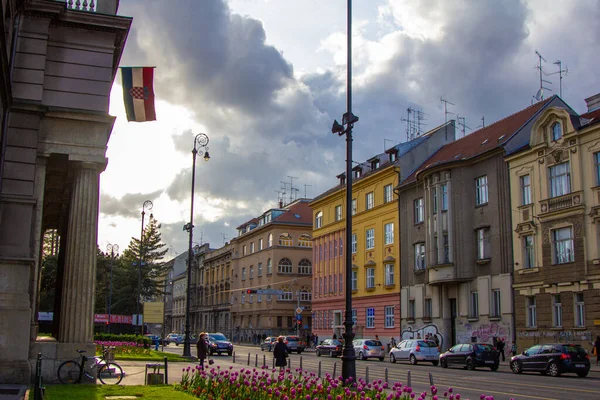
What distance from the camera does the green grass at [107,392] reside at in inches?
582

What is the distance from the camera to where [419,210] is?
51938 mm

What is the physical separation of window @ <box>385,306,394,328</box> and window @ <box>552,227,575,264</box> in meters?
19.7

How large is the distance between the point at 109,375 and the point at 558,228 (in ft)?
89.3

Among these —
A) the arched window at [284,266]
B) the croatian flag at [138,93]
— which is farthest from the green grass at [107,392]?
the arched window at [284,266]

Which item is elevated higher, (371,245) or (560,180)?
(560,180)

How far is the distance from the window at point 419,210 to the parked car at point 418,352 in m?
13.1

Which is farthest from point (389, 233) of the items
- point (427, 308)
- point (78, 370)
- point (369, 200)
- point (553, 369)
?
point (78, 370)

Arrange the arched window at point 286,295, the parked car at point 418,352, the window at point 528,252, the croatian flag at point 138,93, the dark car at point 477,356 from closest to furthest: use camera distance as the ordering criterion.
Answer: the croatian flag at point 138,93 < the dark car at point 477,356 < the parked car at point 418,352 < the window at point 528,252 < the arched window at point 286,295

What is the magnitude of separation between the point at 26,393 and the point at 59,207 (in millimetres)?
13898

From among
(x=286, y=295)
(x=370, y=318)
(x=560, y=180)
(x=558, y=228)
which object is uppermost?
(x=560, y=180)

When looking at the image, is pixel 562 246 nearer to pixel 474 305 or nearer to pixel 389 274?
pixel 474 305

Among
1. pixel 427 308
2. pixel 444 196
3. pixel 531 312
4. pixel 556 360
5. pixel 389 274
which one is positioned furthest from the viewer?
pixel 389 274

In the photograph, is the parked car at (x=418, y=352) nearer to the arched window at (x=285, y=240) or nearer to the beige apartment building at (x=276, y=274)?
the beige apartment building at (x=276, y=274)

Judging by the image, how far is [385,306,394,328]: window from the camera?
181 feet
